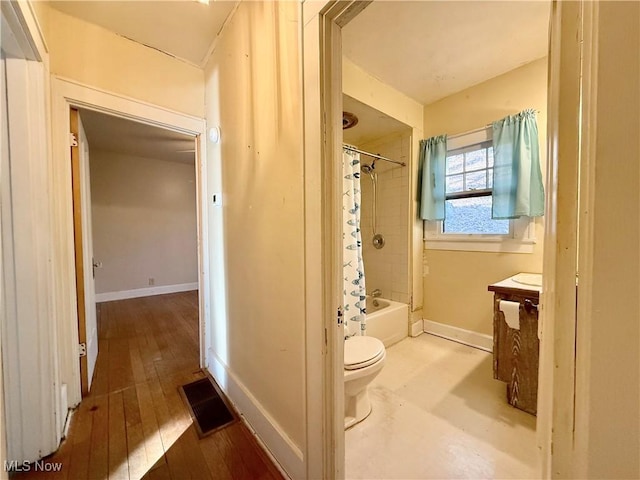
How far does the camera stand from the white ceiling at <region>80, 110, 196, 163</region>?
2.90 metres

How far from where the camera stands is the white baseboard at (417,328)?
2.76 m

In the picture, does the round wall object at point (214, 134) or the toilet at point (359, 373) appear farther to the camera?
the round wall object at point (214, 134)

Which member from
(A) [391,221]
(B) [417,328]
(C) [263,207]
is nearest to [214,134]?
(C) [263,207]

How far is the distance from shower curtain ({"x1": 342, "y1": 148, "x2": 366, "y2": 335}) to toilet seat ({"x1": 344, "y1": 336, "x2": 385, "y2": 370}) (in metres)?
0.29

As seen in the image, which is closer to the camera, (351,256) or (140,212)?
(351,256)

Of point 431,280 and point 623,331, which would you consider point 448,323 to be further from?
point 623,331

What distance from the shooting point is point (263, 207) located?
131cm

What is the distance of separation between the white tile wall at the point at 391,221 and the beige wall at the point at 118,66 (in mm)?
1987

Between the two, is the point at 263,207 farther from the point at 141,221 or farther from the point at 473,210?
the point at 141,221

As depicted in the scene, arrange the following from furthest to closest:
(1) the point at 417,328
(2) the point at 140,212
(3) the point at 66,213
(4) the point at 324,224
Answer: (2) the point at 140,212 < (1) the point at 417,328 < (3) the point at 66,213 < (4) the point at 324,224

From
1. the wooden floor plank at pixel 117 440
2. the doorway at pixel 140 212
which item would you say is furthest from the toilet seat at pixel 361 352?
the doorway at pixel 140 212

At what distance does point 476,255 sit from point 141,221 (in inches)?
201

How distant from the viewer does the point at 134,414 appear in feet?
5.21

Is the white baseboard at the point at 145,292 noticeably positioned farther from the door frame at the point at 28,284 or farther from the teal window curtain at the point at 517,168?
the teal window curtain at the point at 517,168
